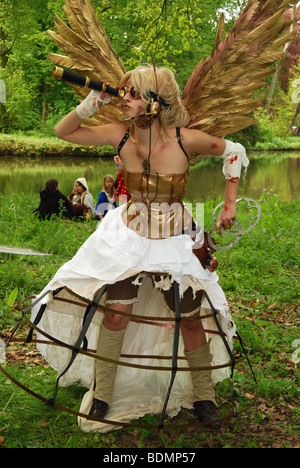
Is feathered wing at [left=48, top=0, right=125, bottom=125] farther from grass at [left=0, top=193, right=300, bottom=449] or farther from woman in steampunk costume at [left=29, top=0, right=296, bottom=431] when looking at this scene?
grass at [left=0, top=193, right=300, bottom=449]

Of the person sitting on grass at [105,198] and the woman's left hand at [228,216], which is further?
the person sitting on grass at [105,198]

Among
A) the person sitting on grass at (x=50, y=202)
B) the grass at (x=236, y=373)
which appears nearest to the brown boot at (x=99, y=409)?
the grass at (x=236, y=373)

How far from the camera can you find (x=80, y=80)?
2596 mm

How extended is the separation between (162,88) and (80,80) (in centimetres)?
50

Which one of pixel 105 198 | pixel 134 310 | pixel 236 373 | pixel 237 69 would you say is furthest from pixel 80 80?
pixel 105 198

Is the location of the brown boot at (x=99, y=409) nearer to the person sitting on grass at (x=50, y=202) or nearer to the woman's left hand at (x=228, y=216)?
the woman's left hand at (x=228, y=216)

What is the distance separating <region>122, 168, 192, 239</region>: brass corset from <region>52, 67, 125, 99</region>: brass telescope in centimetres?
53

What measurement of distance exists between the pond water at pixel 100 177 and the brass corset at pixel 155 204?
9.23m

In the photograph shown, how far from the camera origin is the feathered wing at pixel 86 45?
3074 millimetres

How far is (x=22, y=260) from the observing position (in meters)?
5.80

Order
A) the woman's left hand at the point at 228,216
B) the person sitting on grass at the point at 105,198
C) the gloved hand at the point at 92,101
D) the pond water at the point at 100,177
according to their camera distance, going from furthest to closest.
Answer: the pond water at the point at 100,177 → the person sitting on grass at the point at 105,198 → the woman's left hand at the point at 228,216 → the gloved hand at the point at 92,101

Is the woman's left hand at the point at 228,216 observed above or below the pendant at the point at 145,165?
below

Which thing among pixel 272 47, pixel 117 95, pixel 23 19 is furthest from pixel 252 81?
pixel 23 19

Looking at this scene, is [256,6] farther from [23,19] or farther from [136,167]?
[23,19]
